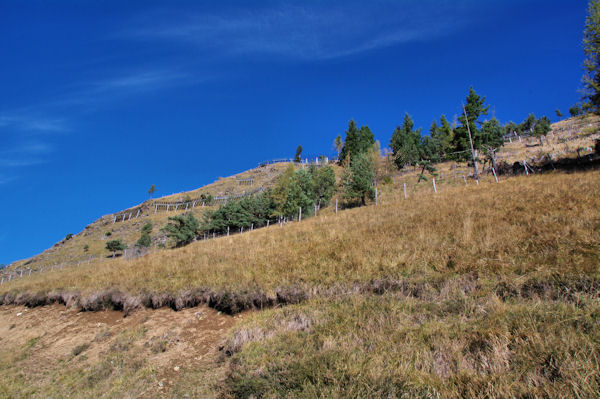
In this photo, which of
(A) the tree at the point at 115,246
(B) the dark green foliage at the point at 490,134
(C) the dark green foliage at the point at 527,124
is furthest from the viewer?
(C) the dark green foliage at the point at 527,124

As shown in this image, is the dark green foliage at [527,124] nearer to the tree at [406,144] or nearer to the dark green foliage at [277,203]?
the tree at [406,144]

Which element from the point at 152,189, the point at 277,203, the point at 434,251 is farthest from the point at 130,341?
the point at 152,189

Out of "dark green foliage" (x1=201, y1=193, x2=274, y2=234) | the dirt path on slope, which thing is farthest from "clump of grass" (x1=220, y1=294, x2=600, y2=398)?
"dark green foliage" (x1=201, y1=193, x2=274, y2=234)

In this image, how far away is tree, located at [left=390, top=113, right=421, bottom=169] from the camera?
58.2 meters

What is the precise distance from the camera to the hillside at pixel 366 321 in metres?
2.93

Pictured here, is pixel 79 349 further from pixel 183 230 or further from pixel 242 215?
pixel 183 230

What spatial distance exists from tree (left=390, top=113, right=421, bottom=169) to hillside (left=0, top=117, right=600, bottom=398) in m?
50.4

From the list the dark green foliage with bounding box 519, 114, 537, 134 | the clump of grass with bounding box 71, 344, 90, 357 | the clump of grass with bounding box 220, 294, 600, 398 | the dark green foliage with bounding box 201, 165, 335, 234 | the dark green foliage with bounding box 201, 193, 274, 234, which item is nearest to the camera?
the clump of grass with bounding box 220, 294, 600, 398

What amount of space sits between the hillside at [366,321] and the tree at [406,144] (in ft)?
165

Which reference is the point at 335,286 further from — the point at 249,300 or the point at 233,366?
the point at 233,366

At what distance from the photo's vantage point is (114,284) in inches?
440

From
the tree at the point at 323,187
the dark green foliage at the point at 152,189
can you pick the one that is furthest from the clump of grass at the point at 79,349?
the dark green foliage at the point at 152,189

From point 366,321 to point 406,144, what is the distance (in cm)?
6261

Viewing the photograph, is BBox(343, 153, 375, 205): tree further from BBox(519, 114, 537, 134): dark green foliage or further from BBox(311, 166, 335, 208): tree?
BBox(519, 114, 537, 134): dark green foliage
